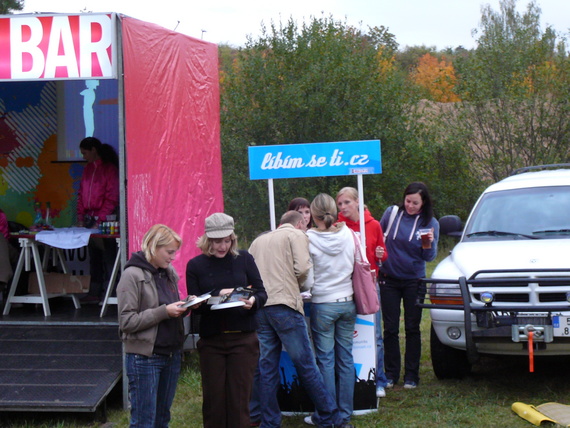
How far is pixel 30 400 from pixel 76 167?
4.56 meters

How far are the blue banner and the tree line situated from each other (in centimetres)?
1357

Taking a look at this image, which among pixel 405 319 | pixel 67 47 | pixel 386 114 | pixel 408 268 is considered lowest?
pixel 405 319

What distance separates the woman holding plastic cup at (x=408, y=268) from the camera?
697cm

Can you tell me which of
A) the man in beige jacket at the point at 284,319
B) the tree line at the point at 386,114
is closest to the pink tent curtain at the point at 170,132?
the man in beige jacket at the point at 284,319

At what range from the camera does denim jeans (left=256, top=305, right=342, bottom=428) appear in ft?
18.3

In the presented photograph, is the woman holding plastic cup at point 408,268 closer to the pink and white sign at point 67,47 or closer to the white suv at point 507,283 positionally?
the white suv at point 507,283

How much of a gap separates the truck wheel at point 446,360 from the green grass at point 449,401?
0.09m

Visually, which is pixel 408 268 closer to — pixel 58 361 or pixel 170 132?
pixel 170 132

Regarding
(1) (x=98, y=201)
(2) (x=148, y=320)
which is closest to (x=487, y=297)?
(2) (x=148, y=320)

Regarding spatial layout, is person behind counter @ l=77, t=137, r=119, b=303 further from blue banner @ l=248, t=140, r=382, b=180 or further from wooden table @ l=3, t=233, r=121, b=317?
blue banner @ l=248, t=140, r=382, b=180

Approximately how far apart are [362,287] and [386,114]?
16297mm

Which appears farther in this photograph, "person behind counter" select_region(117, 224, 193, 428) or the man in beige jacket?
the man in beige jacket

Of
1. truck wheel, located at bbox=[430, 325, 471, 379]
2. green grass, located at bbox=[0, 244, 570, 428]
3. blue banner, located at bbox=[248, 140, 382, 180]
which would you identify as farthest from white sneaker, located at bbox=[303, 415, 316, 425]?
blue banner, located at bbox=[248, 140, 382, 180]

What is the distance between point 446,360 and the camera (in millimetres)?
7207
